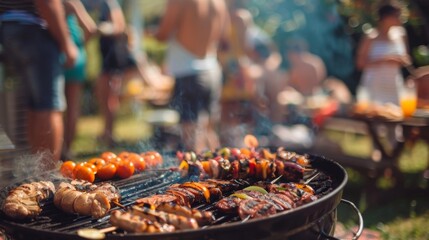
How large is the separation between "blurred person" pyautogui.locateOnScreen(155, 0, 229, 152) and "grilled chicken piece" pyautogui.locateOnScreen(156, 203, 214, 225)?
323 cm

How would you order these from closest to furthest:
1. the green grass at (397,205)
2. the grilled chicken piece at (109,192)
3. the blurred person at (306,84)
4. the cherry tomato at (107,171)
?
1. the grilled chicken piece at (109,192)
2. the cherry tomato at (107,171)
3. the green grass at (397,205)
4. the blurred person at (306,84)

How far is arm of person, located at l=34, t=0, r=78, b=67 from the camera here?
3934 millimetres

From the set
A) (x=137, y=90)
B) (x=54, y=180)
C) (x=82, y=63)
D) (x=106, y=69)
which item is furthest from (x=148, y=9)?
(x=54, y=180)

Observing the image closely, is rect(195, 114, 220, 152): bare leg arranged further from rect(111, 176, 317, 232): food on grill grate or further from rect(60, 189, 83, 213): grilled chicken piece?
rect(60, 189, 83, 213): grilled chicken piece

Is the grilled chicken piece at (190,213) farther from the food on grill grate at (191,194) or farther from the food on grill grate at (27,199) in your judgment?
the food on grill grate at (27,199)

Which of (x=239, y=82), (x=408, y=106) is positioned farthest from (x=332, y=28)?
(x=408, y=106)

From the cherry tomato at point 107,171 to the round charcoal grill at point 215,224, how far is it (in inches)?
5.7

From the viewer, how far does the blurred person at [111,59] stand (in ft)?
24.1

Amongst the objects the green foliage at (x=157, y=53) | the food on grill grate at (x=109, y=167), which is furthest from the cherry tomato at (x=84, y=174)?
the green foliage at (x=157, y=53)

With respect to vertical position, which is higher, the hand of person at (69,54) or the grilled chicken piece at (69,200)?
the hand of person at (69,54)

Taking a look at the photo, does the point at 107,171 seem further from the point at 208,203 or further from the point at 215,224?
the point at 215,224

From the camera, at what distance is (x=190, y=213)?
237 cm

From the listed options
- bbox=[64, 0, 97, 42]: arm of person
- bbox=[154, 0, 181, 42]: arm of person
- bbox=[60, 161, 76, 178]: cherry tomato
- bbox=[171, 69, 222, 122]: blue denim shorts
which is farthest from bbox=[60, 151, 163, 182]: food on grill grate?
bbox=[64, 0, 97, 42]: arm of person

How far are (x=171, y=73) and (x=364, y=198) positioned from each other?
2803 mm
